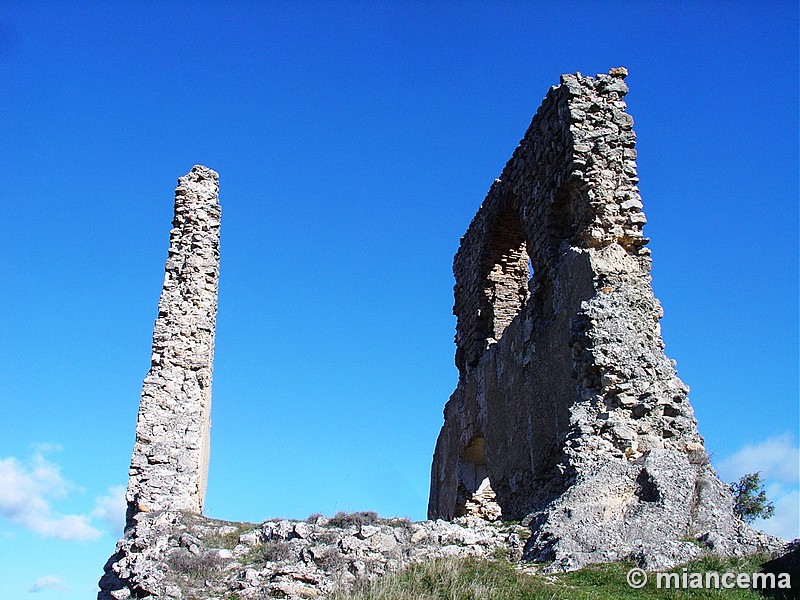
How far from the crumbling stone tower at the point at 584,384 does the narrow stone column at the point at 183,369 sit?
13.4 ft

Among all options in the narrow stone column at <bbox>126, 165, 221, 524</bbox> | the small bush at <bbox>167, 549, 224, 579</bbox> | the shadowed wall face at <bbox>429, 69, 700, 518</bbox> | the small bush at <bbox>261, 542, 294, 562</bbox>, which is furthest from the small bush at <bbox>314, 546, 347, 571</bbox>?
the narrow stone column at <bbox>126, 165, 221, 524</bbox>

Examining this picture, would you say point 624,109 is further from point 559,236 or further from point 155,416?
point 155,416

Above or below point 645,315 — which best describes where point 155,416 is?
below

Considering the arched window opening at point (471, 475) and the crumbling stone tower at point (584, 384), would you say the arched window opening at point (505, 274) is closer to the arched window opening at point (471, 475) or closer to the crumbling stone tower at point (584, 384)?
the crumbling stone tower at point (584, 384)

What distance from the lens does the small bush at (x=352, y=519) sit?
8406 millimetres

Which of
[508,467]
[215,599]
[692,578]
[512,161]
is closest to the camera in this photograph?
[692,578]

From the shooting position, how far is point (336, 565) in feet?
25.4

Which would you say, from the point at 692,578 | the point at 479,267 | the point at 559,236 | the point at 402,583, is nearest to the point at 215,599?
the point at 402,583

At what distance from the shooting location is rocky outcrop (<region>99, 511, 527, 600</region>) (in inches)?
298

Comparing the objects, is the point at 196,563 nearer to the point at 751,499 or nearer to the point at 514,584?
the point at 514,584

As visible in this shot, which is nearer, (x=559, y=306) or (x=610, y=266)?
(x=610, y=266)

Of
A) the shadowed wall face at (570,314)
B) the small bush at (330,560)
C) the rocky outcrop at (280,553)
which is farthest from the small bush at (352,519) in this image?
the shadowed wall face at (570,314)

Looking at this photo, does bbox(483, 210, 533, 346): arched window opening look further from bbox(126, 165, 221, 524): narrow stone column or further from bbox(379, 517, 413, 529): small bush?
bbox(379, 517, 413, 529): small bush

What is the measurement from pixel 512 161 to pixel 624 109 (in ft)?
7.86
